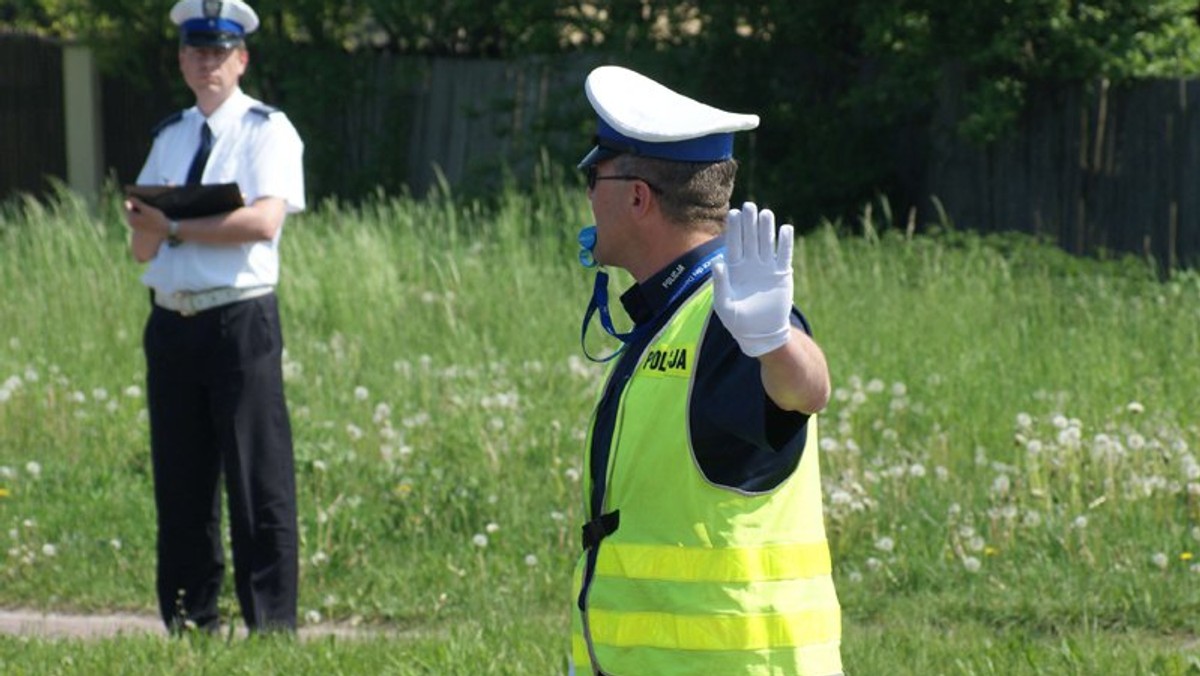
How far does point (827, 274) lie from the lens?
12195 mm

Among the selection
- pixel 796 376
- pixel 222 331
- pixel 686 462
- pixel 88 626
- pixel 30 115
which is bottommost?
pixel 30 115

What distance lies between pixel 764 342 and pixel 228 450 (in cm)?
368

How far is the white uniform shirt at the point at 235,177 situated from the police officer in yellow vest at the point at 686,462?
3.00 metres

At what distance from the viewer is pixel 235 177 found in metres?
6.59

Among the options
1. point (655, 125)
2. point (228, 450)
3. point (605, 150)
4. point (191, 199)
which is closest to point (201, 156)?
point (191, 199)

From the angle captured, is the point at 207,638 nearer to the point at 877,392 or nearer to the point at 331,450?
the point at 331,450

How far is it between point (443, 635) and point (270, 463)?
839 millimetres

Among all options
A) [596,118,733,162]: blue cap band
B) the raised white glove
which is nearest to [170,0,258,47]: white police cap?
[596,118,733,162]: blue cap band

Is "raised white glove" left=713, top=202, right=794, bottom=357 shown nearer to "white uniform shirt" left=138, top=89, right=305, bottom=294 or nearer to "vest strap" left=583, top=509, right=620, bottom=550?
"vest strap" left=583, top=509, right=620, bottom=550

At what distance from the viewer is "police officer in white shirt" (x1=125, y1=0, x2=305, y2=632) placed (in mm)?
6473

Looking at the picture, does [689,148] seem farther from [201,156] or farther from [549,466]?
[549,466]

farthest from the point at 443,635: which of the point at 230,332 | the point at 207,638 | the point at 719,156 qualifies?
the point at 719,156

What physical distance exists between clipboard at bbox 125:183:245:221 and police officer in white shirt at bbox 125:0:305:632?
0.9 inches

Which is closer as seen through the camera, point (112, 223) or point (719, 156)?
point (719, 156)
